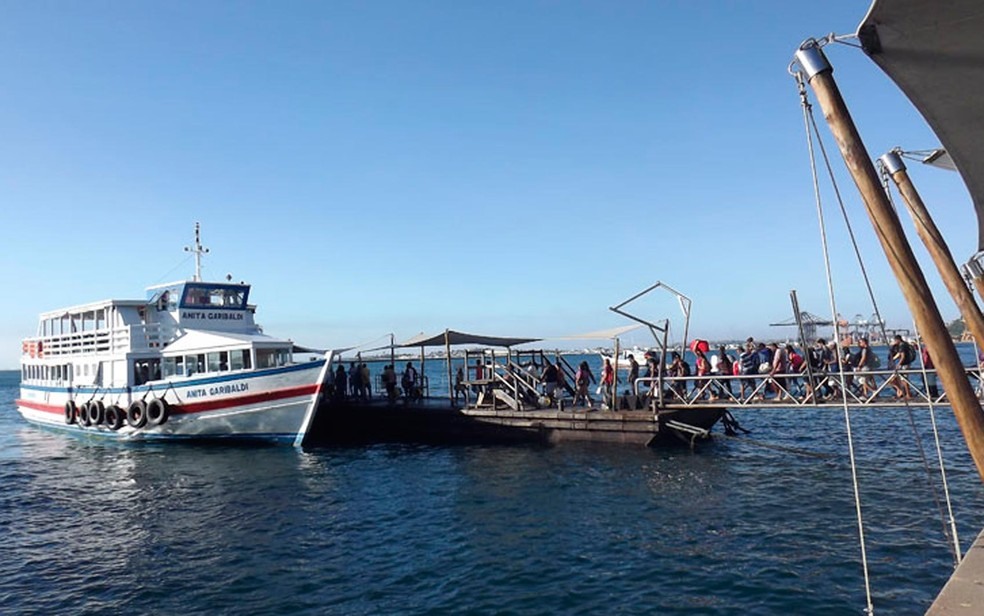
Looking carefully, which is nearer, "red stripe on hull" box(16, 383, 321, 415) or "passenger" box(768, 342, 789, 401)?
"passenger" box(768, 342, 789, 401)

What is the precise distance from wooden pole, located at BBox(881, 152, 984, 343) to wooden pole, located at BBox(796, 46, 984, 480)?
1.70 meters

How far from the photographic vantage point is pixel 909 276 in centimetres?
431

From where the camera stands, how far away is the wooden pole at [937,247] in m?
5.75

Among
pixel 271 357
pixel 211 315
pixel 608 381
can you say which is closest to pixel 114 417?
pixel 211 315

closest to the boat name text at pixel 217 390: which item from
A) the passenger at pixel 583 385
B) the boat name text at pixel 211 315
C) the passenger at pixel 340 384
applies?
the boat name text at pixel 211 315

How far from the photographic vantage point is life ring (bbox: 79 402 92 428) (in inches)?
1085

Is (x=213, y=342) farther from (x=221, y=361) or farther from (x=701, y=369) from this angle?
(x=701, y=369)

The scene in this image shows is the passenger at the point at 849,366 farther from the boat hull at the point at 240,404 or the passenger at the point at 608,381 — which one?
the boat hull at the point at 240,404

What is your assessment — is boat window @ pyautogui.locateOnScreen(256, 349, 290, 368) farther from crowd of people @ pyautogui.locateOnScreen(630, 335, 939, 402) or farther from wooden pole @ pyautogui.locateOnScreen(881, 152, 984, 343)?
wooden pole @ pyautogui.locateOnScreen(881, 152, 984, 343)

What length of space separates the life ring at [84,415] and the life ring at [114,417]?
1.34m

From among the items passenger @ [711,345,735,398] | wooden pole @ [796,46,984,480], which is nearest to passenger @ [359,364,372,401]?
passenger @ [711,345,735,398]

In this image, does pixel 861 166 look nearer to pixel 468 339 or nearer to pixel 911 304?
pixel 911 304

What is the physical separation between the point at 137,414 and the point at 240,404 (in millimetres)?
5154

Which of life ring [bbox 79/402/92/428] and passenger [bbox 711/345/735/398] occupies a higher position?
passenger [bbox 711/345/735/398]
